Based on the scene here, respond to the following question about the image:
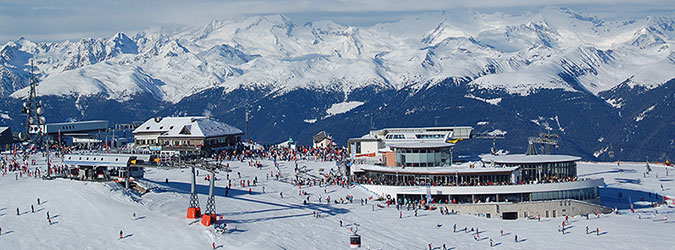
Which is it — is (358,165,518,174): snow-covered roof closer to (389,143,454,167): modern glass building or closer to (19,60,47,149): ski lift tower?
(389,143,454,167): modern glass building

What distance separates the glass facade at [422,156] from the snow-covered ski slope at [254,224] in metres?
8.51

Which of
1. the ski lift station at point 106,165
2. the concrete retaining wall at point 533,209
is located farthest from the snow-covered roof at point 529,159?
the ski lift station at point 106,165

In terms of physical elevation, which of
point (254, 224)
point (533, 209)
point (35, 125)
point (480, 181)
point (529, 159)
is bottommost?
point (533, 209)

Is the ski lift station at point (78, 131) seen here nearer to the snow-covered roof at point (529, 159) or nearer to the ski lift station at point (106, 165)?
the ski lift station at point (106, 165)

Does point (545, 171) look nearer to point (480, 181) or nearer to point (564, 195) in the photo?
point (564, 195)

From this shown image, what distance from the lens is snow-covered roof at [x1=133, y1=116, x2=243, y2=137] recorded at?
12038cm

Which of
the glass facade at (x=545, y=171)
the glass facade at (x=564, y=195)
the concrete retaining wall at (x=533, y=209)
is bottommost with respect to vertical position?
the concrete retaining wall at (x=533, y=209)

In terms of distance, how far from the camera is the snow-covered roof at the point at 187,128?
12038cm

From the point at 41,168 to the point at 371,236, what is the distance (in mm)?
43453

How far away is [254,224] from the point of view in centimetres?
7256

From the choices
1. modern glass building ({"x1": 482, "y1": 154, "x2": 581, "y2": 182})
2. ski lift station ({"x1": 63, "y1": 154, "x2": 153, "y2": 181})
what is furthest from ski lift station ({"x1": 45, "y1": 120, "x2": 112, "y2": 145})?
modern glass building ({"x1": 482, "y1": 154, "x2": 581, "y2": 182})

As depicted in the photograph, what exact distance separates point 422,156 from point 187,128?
38151mm

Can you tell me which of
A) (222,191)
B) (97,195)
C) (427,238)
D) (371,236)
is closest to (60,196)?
(97,195)

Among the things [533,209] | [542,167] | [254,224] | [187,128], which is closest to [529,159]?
[542,167]
